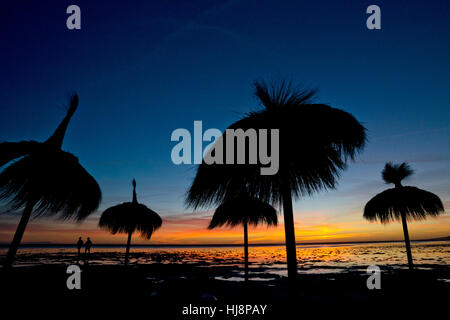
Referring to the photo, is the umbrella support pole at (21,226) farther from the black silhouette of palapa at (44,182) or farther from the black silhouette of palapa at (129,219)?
the black silhouette of palapa at (129,219)

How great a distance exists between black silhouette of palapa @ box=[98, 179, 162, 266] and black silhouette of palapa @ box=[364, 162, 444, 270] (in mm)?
12949

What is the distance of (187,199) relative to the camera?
3895 mm

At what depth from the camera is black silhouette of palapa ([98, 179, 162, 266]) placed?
50.0 ft

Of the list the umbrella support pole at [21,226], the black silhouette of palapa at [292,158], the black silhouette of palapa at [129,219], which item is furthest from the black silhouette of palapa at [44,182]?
the black silhouette of palapa at [129,219]

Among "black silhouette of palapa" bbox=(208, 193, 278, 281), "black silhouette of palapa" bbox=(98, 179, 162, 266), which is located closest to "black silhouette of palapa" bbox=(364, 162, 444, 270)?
"black silhouette of palapa" bbox=(208, 193, 278, 281)

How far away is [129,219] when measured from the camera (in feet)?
50.4

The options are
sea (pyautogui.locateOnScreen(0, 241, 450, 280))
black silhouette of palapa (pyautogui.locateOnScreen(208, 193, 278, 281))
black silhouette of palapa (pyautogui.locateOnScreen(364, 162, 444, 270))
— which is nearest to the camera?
black silhouette of palapa (pyautogui.locateOnScreen(364, 162, 444, 270))

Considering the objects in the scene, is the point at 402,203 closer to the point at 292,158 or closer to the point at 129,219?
the point at 292,158

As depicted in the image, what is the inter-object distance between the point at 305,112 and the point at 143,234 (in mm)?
15149

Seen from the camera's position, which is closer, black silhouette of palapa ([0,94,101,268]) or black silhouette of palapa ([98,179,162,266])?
black silhouette of palapa ([0,94,101,268])

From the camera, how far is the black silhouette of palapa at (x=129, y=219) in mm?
15242

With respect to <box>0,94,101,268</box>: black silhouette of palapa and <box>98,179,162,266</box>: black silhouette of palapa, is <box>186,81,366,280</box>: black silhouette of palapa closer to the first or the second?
<box>0,94,101,268</box>: black silhouette of palapa

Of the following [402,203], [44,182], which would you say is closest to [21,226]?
[44,182]

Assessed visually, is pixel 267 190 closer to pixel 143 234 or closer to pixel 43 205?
pixel 43 205
